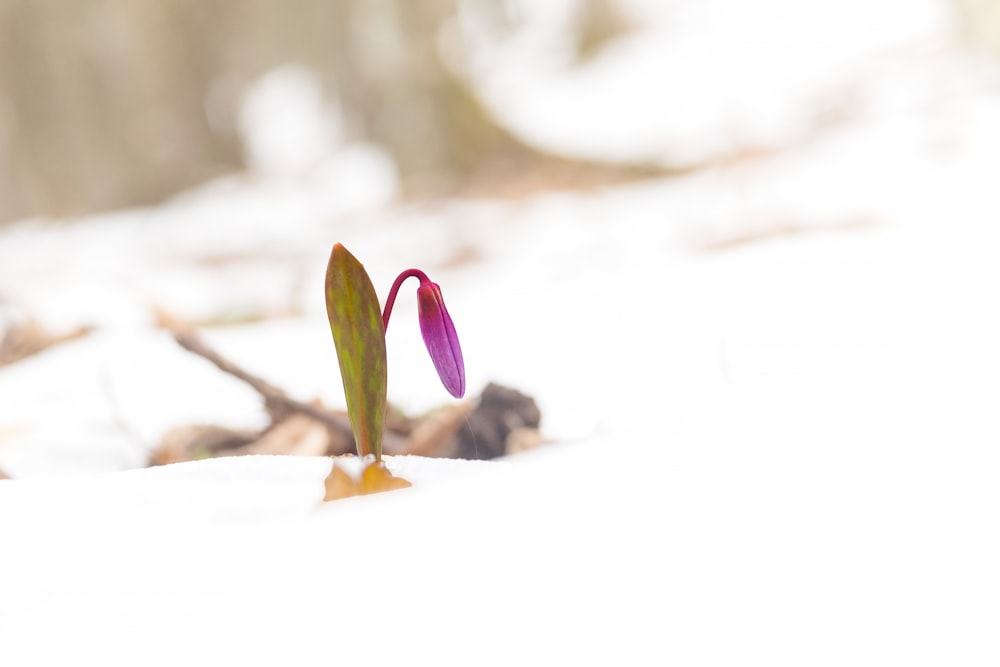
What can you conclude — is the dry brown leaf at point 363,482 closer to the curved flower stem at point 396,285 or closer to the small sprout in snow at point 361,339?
the small sprout in snow at point 361,339

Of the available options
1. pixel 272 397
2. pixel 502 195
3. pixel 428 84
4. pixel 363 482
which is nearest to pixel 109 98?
pixel 428 84

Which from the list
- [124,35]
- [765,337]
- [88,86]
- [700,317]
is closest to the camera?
[765,337]

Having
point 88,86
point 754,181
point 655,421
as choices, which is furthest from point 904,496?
point 88,86

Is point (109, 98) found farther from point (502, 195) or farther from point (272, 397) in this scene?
point (272, 397)

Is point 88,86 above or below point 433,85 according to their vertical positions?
above

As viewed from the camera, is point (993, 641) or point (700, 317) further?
point (700, 317)

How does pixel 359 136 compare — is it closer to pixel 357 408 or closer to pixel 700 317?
pixel 700 317

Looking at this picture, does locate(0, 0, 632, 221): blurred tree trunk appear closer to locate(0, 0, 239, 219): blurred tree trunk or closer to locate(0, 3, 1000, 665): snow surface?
locate(0, 0, 239, 219): blurred tree trunk

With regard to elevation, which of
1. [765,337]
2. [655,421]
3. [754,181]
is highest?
[754,181]
